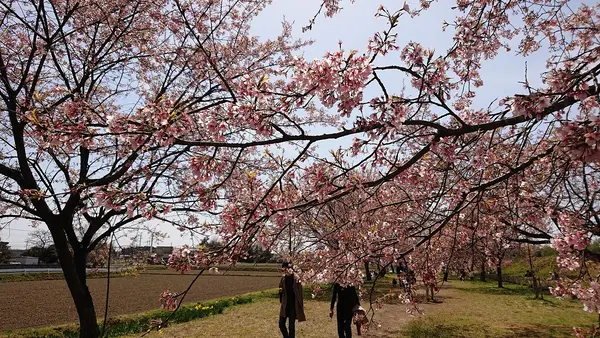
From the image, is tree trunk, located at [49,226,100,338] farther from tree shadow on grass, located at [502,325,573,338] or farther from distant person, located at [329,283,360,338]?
tree shadow on grass, located at [502,325,573,338]

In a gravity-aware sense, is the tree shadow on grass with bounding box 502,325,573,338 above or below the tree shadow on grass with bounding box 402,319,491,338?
below

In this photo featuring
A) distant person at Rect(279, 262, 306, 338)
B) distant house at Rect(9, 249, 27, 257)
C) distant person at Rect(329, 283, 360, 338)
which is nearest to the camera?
distant person at Rect(329, 283, 360, 338)

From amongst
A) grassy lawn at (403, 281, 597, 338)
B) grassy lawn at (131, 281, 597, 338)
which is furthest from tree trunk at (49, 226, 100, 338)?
grassy lawn at (403, 281, 597, 338)

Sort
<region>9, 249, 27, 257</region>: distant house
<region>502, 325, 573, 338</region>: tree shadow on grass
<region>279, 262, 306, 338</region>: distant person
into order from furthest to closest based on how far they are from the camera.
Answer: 1. <region>9, 249, 27, 257</region>: distant house
2. <region>502, 325, 573, 338</region>: tree shadow on grass
3. <region>279, 262, 306, 338</region>: distant person

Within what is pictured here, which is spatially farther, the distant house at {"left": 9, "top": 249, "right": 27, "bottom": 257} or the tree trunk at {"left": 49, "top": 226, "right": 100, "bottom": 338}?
the distant house at {"left": 9, "top": 249, "right": 27, "bottom": 257}

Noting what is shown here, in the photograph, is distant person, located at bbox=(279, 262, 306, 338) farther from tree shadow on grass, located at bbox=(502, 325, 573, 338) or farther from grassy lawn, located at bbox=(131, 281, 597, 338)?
tree shadow on grass, located at bbox=(502, 325, 573, 338)

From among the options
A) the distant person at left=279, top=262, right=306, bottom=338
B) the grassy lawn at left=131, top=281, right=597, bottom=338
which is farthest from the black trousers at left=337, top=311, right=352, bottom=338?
the grassy lawn at left=131, top=281, right=597, bottom=338

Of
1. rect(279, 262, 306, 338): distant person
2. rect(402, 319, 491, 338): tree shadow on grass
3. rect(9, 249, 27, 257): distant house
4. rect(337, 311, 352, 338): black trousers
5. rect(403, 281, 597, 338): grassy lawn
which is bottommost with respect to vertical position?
rect(9, 249, 27, 257): distant house

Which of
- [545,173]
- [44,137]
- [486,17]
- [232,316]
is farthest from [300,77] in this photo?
[232,316]

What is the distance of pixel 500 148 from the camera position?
4.78m

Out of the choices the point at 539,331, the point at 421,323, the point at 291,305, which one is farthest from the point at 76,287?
the point at 539,331

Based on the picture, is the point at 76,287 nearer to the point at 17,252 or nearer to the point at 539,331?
the point at 539,331

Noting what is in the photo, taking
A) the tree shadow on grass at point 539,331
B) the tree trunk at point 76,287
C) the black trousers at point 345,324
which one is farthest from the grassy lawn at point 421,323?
the tree trunk at point 76,287

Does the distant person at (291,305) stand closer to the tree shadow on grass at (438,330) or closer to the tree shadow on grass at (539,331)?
the tree shadow on grass at (438,330)
